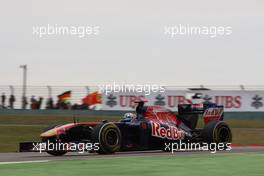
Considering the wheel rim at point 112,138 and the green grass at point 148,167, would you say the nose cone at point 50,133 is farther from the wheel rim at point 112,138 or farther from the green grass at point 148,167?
the green grass at point 148,167

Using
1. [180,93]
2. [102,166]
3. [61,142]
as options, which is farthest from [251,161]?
[180,93]

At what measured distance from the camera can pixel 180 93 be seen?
1419 inches

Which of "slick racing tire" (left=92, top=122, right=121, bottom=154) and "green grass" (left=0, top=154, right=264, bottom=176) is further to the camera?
"slick racing tire" (left=92, top=122, right=121, bottom=154)

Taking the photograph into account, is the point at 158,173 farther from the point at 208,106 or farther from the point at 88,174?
the point at 208,106

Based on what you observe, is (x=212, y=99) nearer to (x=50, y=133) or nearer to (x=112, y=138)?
(x=112, y=138)

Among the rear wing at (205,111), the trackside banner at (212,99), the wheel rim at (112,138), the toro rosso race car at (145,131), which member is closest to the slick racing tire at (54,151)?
the toro rosso race car at (145,131)

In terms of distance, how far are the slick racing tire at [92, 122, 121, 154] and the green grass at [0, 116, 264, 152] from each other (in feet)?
15.9

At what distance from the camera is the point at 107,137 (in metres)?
15.1

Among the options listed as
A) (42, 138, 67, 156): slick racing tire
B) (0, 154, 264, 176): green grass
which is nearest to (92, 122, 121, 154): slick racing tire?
(42, 138, 67, 156): slick racing tire

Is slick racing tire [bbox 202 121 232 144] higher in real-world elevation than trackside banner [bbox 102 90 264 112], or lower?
lower

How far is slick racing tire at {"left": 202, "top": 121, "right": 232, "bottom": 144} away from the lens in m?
16.8

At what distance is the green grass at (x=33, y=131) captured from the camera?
72.7ft

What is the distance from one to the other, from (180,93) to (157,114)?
19.7 meters

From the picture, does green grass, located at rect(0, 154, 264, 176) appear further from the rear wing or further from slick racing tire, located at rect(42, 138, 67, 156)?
the rear wing
